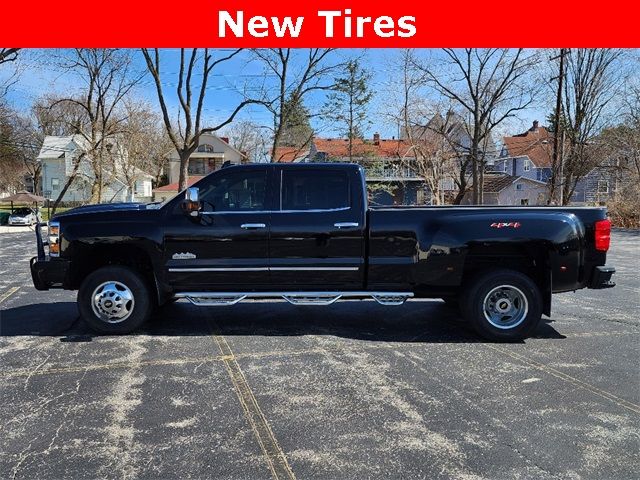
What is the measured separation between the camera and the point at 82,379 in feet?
13.7

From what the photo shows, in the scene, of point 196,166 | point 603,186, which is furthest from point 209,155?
point 603,186

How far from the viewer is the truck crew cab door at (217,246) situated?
549cm

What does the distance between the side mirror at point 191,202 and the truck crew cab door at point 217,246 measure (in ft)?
0.40

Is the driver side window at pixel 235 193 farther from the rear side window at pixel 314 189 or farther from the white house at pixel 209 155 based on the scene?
the white house at pixel 209 155

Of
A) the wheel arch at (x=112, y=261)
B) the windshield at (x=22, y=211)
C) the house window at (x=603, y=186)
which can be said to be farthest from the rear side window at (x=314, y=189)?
the house window at (x=603, y=186)

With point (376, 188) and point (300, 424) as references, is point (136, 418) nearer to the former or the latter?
point (300, 424)

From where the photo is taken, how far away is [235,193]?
222 inches

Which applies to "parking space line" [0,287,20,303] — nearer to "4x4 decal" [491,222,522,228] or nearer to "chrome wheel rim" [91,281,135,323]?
"chrome wheel rim" [91,281,135,323]

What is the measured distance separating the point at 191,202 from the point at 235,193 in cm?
55

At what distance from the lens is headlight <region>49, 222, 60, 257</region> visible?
5.51 m

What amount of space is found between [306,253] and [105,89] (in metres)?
32.4

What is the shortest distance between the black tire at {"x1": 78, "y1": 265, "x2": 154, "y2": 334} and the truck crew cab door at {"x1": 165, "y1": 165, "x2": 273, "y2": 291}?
0.42 m

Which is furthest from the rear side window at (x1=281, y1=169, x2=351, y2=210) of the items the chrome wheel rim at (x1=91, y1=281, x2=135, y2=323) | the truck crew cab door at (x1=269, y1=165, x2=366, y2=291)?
the chrome wheel rim at (x1=91, y1=281, x2=135, y2=323)

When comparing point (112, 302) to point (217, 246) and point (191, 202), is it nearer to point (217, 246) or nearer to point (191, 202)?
point (217, 246)
